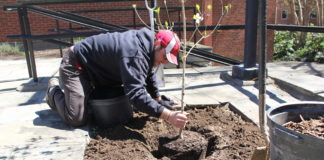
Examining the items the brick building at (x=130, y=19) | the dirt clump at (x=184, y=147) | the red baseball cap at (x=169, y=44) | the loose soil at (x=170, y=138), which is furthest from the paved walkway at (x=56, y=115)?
the brick building at (x=130, y=19)

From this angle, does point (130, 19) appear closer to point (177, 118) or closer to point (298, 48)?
point (298, 48)

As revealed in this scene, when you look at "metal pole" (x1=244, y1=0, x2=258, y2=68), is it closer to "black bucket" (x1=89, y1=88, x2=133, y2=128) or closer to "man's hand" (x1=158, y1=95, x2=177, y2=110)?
"man's hand" (x1=158, y1=95, x2=177, y2=110)

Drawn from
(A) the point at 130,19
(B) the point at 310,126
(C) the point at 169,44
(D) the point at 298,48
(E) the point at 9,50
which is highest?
(A) the point at 130,19

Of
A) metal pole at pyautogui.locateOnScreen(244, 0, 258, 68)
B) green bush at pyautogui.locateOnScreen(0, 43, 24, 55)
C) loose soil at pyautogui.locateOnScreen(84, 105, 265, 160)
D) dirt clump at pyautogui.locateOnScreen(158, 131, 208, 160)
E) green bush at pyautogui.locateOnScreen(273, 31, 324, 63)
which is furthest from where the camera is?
green bush at pyautogui.locateOnScreen(0, 43, 24, 55)

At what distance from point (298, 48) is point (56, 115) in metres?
9.87

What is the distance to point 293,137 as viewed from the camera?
1.60 metres

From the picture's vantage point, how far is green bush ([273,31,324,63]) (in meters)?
8.05

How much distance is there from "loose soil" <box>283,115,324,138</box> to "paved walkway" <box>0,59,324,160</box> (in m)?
1.06

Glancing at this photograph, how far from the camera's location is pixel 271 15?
10.9 m

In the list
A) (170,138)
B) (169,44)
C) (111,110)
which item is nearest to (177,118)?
(170,138)

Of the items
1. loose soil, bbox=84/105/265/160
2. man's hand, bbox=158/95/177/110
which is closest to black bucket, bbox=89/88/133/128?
loose soil, bbox=84/105/265/160

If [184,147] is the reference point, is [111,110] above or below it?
above

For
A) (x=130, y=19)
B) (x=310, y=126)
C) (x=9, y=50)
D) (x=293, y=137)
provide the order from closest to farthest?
(x=293, y=137), (x=310, y=126), (x=9, y=50), (x=130, y=19)

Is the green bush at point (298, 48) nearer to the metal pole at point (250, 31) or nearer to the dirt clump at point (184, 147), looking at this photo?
the metal pole at point (250, 31)
